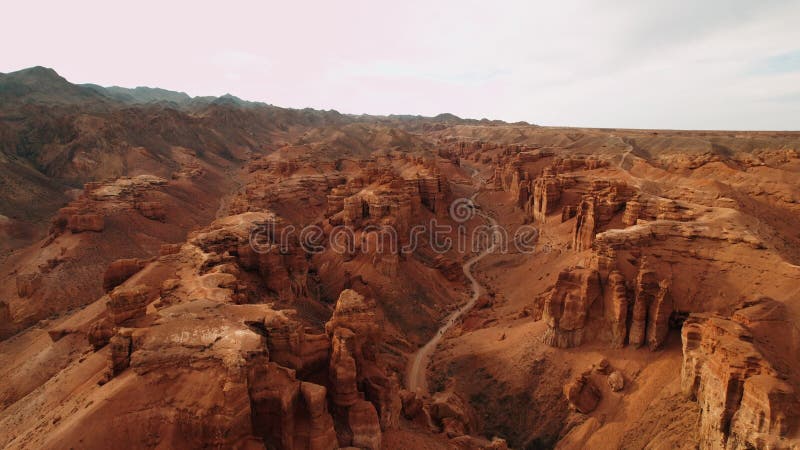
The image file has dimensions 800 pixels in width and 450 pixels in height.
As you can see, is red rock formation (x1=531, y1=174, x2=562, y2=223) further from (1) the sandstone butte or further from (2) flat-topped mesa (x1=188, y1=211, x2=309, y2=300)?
(2) flat-topped mesa (x1=188, y1=211, x2=309, y2=300)

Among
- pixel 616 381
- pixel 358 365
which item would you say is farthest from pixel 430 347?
pixel 358 365

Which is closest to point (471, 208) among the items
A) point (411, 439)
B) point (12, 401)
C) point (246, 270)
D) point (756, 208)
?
point (756, 208)

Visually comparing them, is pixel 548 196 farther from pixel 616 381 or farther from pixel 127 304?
pixel 127 304

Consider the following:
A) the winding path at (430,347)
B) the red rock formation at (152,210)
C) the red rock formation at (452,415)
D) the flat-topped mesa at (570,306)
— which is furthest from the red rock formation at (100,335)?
the red rock formation at (152,210)

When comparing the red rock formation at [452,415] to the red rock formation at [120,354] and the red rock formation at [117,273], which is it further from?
the red rock formation at [117,273]

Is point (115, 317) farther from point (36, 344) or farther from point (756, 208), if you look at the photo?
point (756, 208)

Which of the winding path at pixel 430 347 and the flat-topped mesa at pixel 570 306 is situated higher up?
the flat-topped mesa at pixel 570 306

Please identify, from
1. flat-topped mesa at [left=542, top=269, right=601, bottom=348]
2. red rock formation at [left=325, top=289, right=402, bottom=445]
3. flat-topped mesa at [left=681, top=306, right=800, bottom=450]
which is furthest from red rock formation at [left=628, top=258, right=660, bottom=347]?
red rock formation at [left=325, top=289, right=402, bottom=445]
